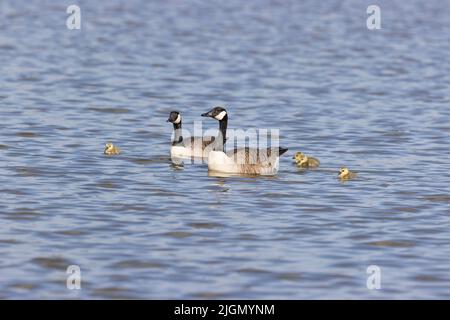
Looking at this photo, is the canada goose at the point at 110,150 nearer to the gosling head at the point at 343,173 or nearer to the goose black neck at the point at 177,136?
the goose black neck at the point at 177,136

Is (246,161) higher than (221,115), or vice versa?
(221,115)

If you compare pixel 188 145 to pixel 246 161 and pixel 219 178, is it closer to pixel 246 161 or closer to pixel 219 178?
pixel 246 161

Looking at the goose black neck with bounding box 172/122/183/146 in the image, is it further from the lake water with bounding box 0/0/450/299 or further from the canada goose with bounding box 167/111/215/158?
the lake water with bounding box 0/0/450/299

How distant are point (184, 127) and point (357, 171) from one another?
5.90 m

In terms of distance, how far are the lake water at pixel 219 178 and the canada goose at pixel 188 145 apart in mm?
430

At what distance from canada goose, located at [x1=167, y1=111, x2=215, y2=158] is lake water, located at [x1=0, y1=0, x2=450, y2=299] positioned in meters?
0.43

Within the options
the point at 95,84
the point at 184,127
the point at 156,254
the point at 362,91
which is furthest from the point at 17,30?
the point at 156,254

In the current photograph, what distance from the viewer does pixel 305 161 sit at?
19.5 m

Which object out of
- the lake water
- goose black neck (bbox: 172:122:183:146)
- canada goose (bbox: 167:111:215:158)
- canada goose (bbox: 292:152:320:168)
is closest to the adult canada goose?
the lake water

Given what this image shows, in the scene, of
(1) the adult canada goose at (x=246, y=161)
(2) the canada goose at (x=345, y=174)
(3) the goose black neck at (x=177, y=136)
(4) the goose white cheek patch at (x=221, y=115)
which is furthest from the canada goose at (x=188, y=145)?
(2) the canada goose at (x=345, y=174)

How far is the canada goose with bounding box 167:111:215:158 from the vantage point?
2061 cm

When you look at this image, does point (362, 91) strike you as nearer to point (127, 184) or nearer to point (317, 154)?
point (317, 154)

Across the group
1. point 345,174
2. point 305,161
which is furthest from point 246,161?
point 345,174

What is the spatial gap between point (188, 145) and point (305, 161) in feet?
8.47
